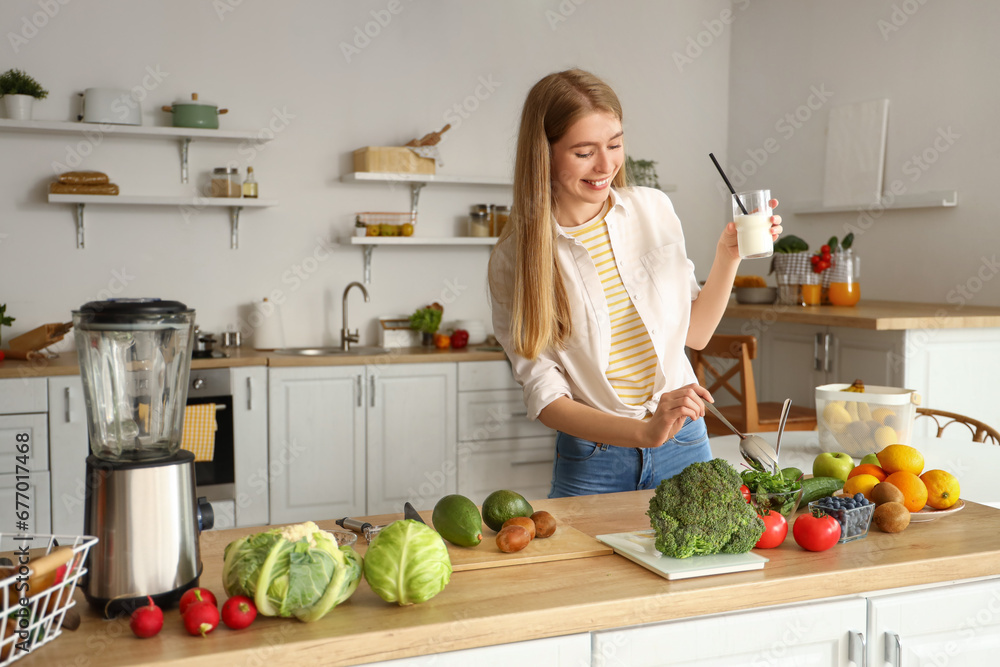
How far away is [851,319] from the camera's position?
3295 mm

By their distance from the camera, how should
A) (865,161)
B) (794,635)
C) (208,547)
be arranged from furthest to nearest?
(865,161)
(208,547)
(794,635)

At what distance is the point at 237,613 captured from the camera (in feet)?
3.24

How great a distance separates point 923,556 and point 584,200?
2.82 ft

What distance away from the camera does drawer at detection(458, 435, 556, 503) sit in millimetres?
4004

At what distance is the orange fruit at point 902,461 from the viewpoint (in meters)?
1.49

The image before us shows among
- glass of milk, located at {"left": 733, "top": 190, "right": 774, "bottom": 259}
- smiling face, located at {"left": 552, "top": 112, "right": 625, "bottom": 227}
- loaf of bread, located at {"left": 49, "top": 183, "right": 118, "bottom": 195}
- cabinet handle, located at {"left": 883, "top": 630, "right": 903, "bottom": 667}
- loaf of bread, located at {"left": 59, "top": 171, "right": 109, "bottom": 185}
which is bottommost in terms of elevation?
cabinet handle, located at {"left": 883, "top": 630, "right": 903, "bottom": 667}

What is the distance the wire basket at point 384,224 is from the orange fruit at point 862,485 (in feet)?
9.93

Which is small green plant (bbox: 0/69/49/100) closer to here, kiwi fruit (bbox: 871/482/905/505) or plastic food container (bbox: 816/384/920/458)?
plastic food container (bbox: 816/384/920/458)

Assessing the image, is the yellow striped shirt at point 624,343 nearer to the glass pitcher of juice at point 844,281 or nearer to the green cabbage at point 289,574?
the green cabbage at point 289,574

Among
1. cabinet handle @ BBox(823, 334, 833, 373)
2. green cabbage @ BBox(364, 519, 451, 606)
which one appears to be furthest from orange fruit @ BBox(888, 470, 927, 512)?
cabinet handle @ BBox(823, 334, 833, 373)

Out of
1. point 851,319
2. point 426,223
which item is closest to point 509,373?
point 426,223

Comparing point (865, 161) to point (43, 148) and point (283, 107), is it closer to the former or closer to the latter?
point (283, 107)

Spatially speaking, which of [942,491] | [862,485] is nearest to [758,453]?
[862,485]

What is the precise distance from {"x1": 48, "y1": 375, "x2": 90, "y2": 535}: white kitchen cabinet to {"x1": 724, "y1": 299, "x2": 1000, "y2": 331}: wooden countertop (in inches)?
110
